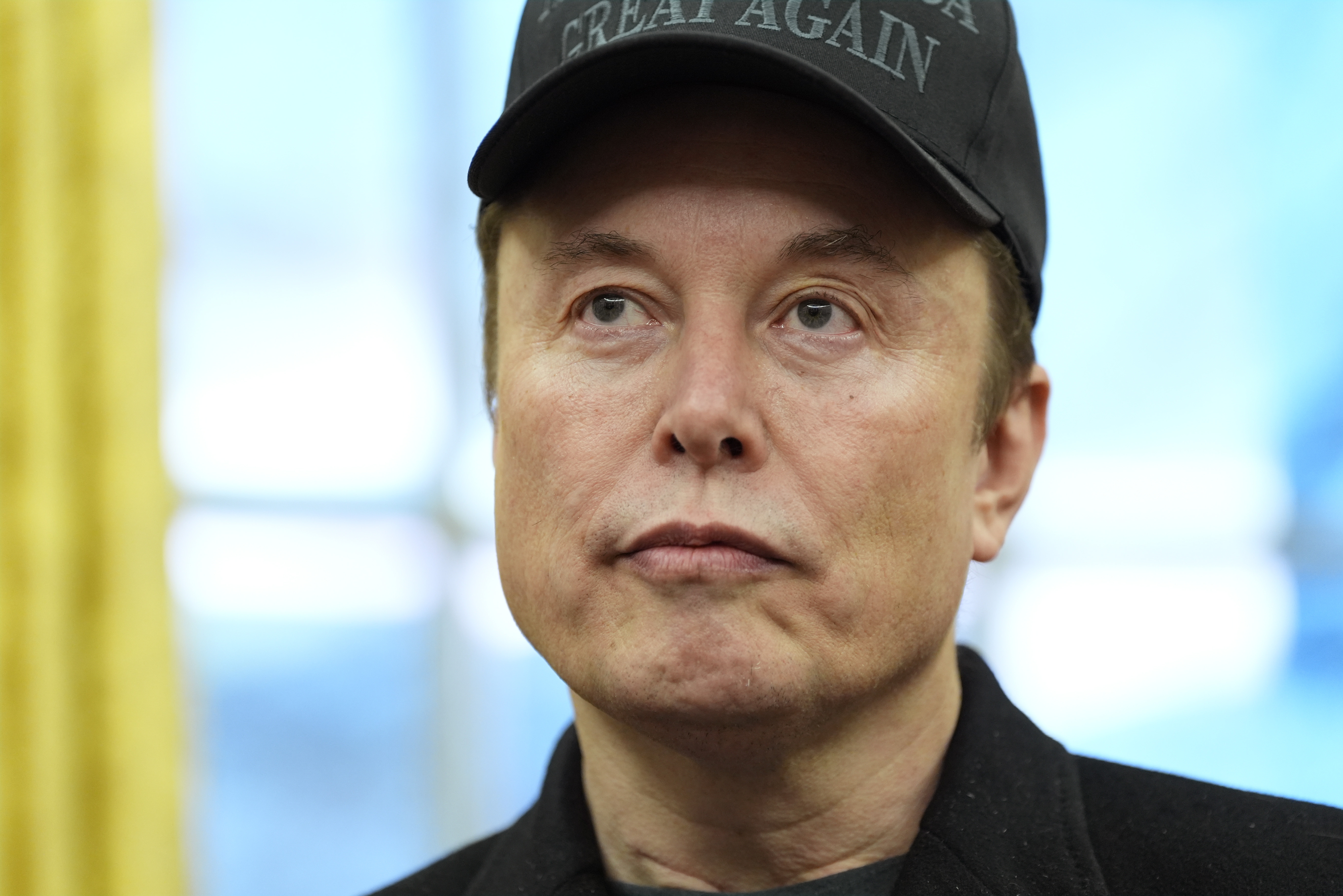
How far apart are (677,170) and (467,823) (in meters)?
2.08

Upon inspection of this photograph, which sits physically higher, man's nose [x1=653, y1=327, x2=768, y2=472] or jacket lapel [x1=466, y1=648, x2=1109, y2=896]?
man's nose [x1=653, y1=327, x2=768, y2=472]

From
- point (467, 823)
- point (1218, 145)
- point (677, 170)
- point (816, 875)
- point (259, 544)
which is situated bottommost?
point (467, 823)

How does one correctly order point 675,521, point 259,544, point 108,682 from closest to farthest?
1. point 675,521
2. point 108,682
3. point 259,544

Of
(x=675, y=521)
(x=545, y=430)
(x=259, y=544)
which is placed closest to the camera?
(x=675, y=521)

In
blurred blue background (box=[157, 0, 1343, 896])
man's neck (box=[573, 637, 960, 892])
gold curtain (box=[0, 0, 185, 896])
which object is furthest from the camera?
blurred blue background (box=[157, 0, 1343, 896])

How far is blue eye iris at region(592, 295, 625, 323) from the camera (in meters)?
1.06

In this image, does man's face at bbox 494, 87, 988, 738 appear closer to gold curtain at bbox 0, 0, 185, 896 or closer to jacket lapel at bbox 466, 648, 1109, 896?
jacket lapel at bbox 466, 648, 1109, 896

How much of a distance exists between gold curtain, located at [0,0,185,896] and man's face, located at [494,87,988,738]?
146 cm

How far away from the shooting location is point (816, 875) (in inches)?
42.2

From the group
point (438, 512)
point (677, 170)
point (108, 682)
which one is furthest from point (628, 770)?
point (438, 512)

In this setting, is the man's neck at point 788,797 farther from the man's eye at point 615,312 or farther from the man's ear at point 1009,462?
the man's eye at point 615,312

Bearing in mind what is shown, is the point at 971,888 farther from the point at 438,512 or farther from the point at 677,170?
the point at 438,512

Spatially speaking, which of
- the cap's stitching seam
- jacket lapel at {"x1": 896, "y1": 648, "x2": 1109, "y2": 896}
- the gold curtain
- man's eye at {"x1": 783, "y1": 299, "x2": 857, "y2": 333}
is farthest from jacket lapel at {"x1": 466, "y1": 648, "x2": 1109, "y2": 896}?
the gold curtain

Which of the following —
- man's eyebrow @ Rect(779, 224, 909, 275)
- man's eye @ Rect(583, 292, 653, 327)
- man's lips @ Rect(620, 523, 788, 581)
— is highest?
man's eyebrow @ Rect(779, 224, 909, 275)
